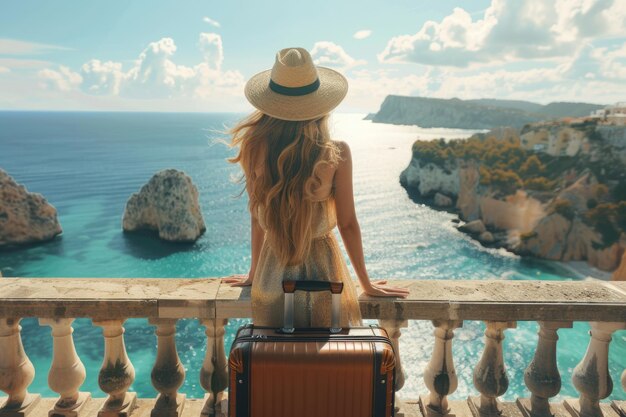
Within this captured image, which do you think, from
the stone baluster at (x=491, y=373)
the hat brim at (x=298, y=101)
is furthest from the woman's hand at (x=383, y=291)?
the hat brim at (x=298, y=101)

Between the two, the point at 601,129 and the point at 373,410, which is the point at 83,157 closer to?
the point at 601,129

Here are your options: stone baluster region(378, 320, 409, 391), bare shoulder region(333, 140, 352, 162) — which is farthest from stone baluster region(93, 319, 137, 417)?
bare shoulder region(333, 140, 352, 162)

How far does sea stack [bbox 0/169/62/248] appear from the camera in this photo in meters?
46.5

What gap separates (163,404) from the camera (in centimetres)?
321

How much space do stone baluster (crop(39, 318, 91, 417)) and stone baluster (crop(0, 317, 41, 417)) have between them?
0.16m

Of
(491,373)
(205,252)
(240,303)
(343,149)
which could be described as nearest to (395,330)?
(491,373)

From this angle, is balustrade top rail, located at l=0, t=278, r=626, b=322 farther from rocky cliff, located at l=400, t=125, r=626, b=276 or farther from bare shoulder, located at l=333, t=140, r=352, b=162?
rocky cliff, located at l=400, t=125, r=626, b=276

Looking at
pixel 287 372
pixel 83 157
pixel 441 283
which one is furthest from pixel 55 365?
pixel 83 157

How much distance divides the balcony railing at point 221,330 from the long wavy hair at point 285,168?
0.77m

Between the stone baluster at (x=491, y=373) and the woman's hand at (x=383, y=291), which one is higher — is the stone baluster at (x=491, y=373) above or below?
below

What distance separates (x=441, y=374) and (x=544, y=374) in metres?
0.69

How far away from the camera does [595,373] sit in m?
3.19

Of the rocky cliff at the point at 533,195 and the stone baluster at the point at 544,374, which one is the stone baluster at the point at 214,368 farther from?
the rocky cliff at the point at 533,195

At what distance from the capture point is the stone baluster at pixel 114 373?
122 inches
